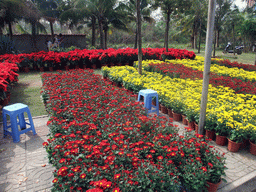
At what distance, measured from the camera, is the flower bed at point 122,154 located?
2.26 meters

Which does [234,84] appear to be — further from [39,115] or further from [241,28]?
[241,28]

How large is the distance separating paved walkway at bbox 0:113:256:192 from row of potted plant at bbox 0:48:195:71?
314 inches

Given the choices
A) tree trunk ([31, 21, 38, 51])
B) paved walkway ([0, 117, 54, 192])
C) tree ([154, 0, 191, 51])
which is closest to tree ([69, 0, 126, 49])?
tree trunk ([31, 21, 38, 51])

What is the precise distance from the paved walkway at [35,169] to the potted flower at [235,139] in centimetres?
12

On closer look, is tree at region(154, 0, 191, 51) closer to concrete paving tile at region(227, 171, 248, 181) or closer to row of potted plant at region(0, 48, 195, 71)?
row of potted plant at region(0, 48, 195, 71)

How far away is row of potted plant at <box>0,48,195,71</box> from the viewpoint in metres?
11.5

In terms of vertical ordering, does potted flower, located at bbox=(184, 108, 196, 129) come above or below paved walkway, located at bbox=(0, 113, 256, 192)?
above

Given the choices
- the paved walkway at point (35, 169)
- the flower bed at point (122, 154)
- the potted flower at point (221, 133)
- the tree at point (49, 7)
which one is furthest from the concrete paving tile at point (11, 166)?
the tree at point (49, 7)

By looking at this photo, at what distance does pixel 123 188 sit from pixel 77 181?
0.55 meters

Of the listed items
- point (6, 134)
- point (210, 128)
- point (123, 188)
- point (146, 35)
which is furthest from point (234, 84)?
point (146, 35)

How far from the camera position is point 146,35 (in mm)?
40219

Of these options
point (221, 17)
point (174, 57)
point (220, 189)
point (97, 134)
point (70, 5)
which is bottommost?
point (220, 189)

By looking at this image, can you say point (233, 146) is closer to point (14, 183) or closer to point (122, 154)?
point (122, 154)

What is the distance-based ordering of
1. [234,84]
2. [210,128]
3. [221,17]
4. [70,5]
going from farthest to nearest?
[70,5]
[221,17]
[234,84]
[210,128]
